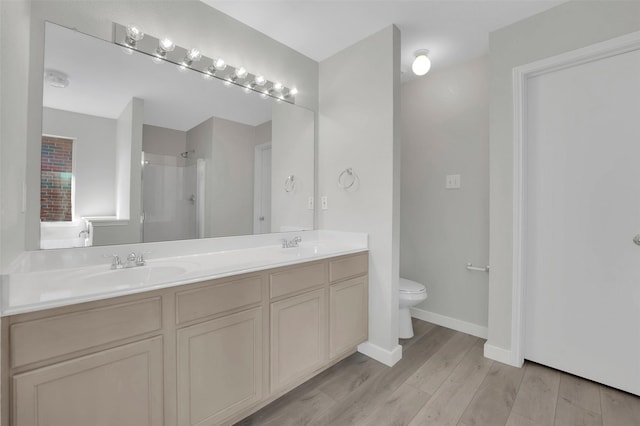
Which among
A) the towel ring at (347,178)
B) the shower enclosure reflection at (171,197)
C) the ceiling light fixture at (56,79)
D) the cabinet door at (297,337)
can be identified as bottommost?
the cabinet door at (297,337)

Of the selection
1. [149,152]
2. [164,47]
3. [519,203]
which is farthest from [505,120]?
[149,152]

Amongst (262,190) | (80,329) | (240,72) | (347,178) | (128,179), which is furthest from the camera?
(347,178)

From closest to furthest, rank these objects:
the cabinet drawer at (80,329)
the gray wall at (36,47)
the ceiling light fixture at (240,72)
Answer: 1. the cabinet drawer at (80,329)
2. the gray wall at (36,47)
3. the ceiling light fixture at (240,72)

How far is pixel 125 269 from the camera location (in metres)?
1.35

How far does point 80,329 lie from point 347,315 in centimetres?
146

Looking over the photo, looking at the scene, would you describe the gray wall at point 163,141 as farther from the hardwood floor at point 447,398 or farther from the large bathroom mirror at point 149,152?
the hardwood floor at point 447,398

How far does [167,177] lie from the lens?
→ 5.54ft

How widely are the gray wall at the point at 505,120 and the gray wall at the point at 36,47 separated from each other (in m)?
1.73

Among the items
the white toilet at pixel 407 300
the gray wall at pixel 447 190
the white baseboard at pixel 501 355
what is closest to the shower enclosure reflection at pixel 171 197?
the white toilet at pixel 407 300

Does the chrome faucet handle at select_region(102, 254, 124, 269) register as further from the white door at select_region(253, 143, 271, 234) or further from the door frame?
the door frame

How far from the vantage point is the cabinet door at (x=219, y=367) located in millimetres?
1197

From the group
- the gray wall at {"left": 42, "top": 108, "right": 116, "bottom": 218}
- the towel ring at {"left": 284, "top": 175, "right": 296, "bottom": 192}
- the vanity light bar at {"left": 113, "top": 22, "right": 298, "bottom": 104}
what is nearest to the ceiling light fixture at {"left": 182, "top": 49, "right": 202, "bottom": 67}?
the vanity light bar at {"left": 113, "top": 22, "right": 298, "bottom": 104}

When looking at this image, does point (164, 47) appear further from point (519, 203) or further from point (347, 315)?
point (519, 203)

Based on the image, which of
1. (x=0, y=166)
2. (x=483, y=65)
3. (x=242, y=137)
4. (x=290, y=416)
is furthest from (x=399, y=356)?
(x=483, y=65)
